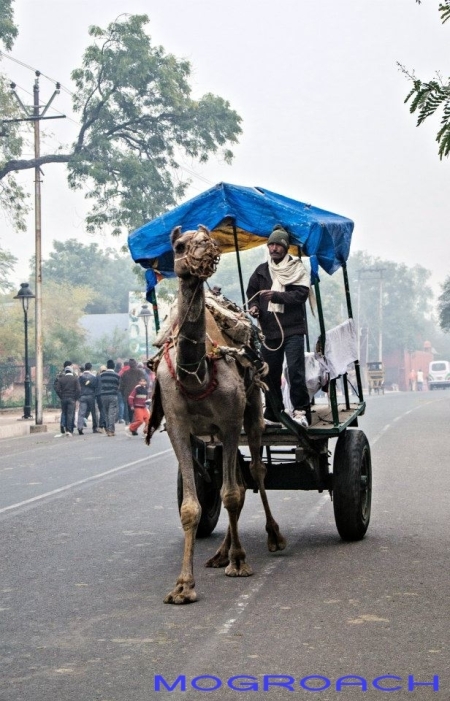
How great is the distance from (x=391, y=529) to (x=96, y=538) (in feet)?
9.07

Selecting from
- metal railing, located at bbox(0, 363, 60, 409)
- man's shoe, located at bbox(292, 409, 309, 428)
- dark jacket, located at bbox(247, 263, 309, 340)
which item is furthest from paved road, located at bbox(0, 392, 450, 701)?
metal railing, located at bbox(0, 363, 60, 409)

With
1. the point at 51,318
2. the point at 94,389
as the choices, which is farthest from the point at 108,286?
the point at 94,389

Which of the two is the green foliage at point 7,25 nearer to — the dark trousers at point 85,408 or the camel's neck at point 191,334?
the dark trousers at point 85,408

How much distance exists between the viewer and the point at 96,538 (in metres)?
10.1

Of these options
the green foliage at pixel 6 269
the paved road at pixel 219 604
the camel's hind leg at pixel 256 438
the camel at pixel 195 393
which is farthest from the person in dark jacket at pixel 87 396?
the green foliage at pixel 6 269

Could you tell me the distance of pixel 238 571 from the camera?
7945 mm

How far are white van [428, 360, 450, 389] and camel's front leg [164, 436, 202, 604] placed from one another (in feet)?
286

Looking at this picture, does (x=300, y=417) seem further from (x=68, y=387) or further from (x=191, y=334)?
(x=68, y=387)

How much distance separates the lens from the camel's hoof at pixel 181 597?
7029mm

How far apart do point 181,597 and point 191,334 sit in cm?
172

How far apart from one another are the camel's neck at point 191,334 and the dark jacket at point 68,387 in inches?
859

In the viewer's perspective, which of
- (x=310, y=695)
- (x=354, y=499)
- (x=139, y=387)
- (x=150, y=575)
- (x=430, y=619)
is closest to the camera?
(x=310, y=695)

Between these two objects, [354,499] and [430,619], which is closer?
[430,619]

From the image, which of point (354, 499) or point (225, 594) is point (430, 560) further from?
point (225, 594)
